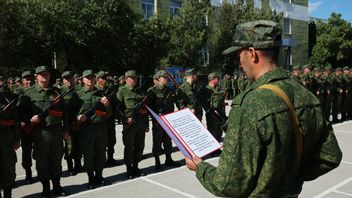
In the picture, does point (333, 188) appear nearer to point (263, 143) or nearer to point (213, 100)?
point (213, 100)

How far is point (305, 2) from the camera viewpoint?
44812mm

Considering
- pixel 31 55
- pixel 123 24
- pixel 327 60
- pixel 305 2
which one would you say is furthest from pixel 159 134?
pixel 305 2

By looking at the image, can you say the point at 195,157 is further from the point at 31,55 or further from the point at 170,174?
the point at 31,55

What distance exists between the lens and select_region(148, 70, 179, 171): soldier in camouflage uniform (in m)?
7.09

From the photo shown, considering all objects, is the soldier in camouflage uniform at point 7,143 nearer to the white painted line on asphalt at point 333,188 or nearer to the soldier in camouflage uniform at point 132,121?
the soldier in camouflage uniform at point 132,121

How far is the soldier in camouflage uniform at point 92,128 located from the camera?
5.96m

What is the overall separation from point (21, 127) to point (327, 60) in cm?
3984

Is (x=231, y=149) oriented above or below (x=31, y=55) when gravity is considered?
below

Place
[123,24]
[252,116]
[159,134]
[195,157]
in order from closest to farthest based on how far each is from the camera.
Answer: [252,116], [195,157], [159,134], [123,24]

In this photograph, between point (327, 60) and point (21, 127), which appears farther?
point (327, 60)

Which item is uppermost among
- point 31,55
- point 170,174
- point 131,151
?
point 31,55

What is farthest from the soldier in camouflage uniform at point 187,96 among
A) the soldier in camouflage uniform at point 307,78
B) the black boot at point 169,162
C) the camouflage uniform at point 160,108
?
the soldier in camouflage uniform at point 307,78

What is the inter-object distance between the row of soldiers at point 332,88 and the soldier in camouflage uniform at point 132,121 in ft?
22.8

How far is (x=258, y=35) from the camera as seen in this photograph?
1.82m
